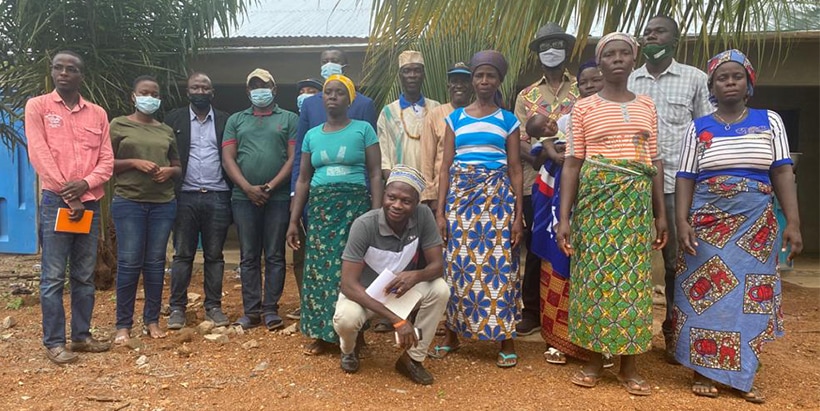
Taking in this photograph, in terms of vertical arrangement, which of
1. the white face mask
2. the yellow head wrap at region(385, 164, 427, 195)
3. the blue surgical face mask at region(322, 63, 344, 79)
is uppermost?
the white face mask

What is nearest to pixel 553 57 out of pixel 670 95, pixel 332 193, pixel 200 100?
pixel 670 95

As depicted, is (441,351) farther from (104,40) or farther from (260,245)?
(104,40)

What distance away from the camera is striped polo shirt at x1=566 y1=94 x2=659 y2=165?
10.3ft

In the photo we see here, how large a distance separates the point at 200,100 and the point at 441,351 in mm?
2419

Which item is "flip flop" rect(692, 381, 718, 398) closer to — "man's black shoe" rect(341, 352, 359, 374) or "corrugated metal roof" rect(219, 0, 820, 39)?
"man's black shoe" rect(341, 352, 359, 374)

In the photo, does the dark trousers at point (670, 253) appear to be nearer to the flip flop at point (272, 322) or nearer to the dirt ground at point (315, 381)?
the dirt ground at point (315, 381)

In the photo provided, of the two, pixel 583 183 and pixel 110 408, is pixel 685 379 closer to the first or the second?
pixel 583 183

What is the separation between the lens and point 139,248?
406cm

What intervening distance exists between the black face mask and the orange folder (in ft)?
3.54

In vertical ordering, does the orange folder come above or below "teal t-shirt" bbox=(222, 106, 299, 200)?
below

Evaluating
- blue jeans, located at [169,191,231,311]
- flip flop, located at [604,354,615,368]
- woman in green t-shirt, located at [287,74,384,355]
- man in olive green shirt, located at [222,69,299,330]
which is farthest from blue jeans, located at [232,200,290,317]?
flip flop, located at [604,354,615,368]

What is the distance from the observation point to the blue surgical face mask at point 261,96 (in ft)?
14.3

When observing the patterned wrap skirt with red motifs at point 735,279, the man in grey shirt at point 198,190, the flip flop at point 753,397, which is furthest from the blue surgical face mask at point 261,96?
the flip flop at point 753,397

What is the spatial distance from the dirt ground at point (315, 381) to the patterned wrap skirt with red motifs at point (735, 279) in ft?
0.73
